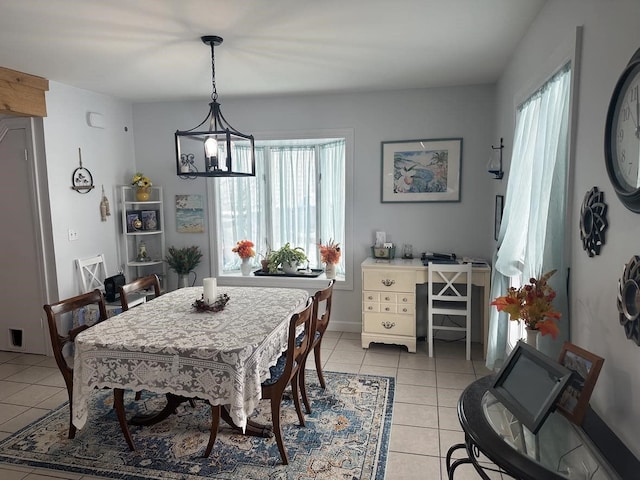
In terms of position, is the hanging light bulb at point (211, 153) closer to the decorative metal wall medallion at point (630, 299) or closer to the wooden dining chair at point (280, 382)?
the wooden dining chair at point (280, 382)

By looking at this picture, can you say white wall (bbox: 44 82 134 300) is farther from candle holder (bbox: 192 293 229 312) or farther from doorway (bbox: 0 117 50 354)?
candle holder (bbox: 192 293 229 312)

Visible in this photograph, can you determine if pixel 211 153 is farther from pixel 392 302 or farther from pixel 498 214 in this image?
pixel 498 214

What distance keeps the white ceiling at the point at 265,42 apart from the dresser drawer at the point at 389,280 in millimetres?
1735

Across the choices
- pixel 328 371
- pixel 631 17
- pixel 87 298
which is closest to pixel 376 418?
pixel 328 371

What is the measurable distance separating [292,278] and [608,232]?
3.37 m

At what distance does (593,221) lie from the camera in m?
1.59

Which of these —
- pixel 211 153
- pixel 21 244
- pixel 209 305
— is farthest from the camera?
pixel 21 244

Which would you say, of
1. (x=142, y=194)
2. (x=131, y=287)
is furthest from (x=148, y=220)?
(x=131, y=287)

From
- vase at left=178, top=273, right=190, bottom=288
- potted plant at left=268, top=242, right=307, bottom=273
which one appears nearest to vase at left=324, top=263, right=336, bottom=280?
potted plant at left=268, top=242, right=307, bottom=273

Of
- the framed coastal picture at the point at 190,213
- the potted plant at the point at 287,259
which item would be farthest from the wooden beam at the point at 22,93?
the potted plant at the point at 287,259

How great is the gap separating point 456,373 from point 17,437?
3119 millimetres

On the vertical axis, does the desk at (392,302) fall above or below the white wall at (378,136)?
below

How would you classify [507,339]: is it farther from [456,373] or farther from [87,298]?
[87,298]

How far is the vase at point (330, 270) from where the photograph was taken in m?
4.48
